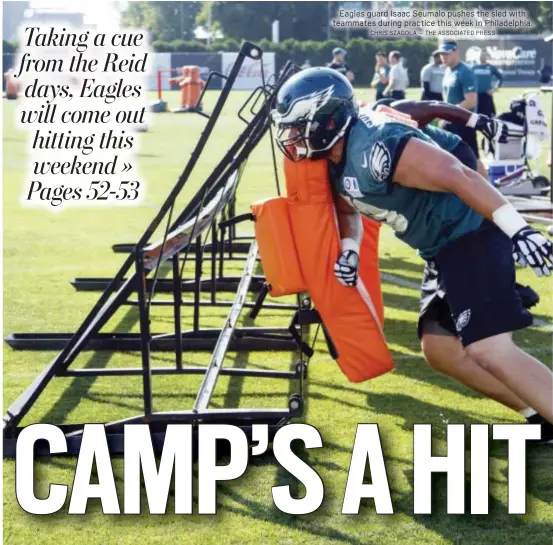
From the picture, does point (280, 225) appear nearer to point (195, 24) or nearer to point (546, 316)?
point (546, 316)

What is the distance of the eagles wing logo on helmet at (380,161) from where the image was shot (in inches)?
182

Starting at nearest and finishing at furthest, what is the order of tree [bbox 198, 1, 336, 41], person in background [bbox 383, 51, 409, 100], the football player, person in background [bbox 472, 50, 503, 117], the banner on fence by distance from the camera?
the football player, person in background [bbox 472, 50, 503, 117], person in background [bbox 383, 51, 409, 100], the banner on fence, tree [bbox 198, 1, 336, 41]

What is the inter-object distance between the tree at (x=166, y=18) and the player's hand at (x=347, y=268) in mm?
85085

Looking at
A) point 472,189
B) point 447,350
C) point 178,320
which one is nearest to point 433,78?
point 178,320

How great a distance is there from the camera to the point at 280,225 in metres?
5.50

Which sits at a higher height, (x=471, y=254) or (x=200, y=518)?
(x=471, y=254)

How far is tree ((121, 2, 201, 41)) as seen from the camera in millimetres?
90062

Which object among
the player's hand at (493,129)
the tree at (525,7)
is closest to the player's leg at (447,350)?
the player's hand at (493,129)

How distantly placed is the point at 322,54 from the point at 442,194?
57673 millimetres

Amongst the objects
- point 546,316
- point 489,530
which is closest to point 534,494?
point 489,530

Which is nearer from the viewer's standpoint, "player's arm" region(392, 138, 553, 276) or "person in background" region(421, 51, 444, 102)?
"player's arm" region(392, 138, 553, 276)

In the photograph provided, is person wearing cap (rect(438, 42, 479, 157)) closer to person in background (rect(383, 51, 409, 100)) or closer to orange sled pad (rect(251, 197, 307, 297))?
person in background (rect(383, 51, 409, 100))

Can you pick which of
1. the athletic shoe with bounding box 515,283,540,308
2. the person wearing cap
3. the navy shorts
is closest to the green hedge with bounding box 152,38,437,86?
the person wearing cap

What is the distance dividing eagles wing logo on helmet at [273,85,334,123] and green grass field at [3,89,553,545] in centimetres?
153
